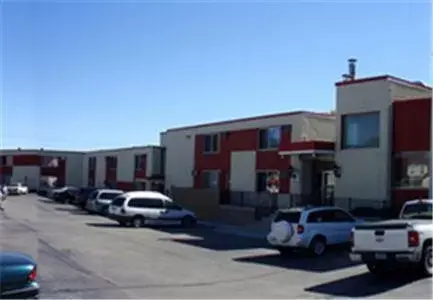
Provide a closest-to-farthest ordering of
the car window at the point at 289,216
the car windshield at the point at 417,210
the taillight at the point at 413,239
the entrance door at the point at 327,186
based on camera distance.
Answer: the taillight at the point at 413,239, the car windshield at the point at 417,210, the car window at the point at 289,216, the entrance door at the point at 327,186

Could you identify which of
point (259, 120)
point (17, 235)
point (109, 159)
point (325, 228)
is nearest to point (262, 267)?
point (325, 228)

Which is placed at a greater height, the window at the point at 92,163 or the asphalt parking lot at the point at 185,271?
the window at the point at 92,163

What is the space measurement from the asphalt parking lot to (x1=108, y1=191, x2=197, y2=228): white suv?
6763 millimetres

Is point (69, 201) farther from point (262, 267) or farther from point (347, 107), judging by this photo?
point (262, 267)

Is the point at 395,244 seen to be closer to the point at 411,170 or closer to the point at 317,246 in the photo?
the point at 317,246

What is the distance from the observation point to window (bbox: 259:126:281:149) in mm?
36875

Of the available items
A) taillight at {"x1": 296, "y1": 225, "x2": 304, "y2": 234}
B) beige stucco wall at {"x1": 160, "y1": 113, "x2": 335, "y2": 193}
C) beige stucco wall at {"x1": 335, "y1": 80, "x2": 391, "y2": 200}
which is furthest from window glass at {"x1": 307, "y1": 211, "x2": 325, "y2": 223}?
beige stucco wall at {"x1": 160, "y1": 113, "x2": 335, "y2": 193}

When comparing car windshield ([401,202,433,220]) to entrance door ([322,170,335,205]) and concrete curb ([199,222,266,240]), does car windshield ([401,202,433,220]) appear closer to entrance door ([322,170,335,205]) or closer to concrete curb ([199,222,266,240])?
concrete curb ([199,222,266,240])

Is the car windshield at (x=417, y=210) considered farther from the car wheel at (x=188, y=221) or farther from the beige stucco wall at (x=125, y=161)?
the beige stucco wall at (x=125, y=161)

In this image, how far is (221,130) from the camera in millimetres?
42719

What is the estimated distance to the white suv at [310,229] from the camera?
21.2m

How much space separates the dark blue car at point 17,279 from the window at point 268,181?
27517 mm

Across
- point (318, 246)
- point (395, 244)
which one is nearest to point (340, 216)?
point (318, 246)

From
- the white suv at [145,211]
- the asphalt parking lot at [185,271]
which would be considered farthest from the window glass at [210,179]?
the asphalt parking lot at [185,271]
